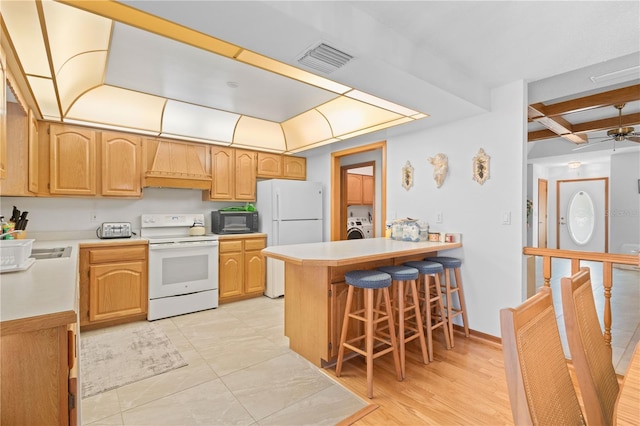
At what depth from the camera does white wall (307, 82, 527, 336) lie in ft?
9.00

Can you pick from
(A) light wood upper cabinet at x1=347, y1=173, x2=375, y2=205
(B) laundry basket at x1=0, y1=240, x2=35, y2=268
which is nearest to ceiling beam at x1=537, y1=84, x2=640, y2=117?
(A) light wood upper cabinet at x1=347, y1=173, x2=375, y2=205

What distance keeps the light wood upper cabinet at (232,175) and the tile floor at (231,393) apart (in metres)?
2.02

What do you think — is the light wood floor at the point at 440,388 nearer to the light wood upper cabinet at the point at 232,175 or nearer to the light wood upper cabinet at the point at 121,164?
the light wood upper cabinet at the point at 232,175

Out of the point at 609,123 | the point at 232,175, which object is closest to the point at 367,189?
the point at 232,175

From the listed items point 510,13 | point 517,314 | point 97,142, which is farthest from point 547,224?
point 97,142

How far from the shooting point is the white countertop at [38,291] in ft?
3.30

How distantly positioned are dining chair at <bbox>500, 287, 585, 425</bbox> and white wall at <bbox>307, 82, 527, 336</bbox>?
204cm

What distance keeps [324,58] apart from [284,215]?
279 centimetres

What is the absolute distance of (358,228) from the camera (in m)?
6.42

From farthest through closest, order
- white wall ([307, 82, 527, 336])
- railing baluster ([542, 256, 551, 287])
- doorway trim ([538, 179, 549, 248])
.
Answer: doorway trim ([538, 179, 549, 248]) → white wall ([307, 82, 527, 336]) → railing baluster ([542, 256, 551, 287])

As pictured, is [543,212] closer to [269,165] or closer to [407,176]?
[407,176]

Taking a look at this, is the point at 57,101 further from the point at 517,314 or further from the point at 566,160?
the point at 566,160

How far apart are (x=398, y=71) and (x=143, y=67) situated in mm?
2059

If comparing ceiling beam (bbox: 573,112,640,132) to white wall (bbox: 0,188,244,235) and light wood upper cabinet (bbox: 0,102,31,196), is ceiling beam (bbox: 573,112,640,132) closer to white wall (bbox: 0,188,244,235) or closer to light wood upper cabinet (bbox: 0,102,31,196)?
white wall (bbox: 0,188,244,235)
